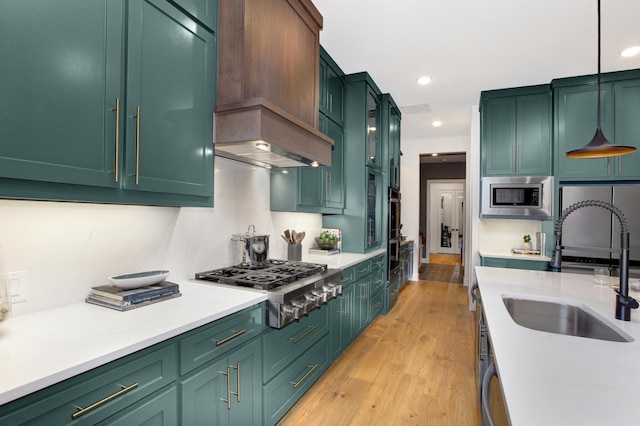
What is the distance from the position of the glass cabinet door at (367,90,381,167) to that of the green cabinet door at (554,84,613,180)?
1.96 meters

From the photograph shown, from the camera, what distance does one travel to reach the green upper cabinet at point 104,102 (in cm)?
101

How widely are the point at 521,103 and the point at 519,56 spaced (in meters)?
0.93

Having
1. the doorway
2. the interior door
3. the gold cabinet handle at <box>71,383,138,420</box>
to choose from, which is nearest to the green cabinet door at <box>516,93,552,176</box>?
the gold cabinet handle at <box>71,383,138,420</box>

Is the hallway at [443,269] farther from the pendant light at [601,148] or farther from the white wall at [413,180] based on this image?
the pendant light at [601,148]

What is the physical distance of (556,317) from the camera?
172cm

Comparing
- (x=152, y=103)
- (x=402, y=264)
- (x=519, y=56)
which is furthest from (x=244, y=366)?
(x=402, y=264)

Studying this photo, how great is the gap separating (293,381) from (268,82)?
6.04 ft

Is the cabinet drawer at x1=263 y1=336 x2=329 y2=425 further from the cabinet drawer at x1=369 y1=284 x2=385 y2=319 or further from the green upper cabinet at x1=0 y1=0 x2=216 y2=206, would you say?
the cabinet drawer at x1=369 y1=284 x2=385 y2=319

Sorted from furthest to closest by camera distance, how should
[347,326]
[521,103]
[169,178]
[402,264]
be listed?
[402,264]
[521,103]
[347,326]
[169,178]

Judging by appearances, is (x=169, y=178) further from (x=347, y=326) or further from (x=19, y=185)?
(x=347, y=326)

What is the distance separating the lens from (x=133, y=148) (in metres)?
1.34

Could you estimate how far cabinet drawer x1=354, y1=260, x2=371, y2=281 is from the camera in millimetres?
3145

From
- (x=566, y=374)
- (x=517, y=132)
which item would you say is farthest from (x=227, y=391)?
(x=517, y=132)

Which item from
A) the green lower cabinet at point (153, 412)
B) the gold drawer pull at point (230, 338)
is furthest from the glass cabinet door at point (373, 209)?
the green lower cabinet at point (153, 412)
